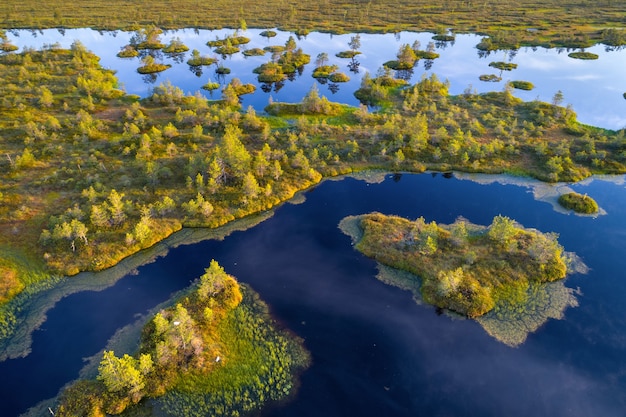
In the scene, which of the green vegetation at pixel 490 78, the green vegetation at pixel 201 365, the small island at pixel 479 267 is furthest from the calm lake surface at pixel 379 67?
the green vegetation at pixel 201 365

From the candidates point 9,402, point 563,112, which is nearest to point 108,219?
point 9,402

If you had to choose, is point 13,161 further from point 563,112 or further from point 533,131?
point 563,112

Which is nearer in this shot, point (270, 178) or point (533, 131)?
point (270, 178)

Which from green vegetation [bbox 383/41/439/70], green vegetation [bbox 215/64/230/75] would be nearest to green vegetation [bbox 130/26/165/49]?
green vegetation [bbox 215/64/230/75]

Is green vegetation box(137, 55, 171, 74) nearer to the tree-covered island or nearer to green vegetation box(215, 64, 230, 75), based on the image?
green vegetation box(215, 64, 230, 75)

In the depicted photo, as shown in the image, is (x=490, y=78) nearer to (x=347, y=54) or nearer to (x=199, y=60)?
(x=347, y=54)

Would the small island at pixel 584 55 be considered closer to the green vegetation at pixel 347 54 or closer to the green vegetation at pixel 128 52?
the green vegetation at pixel 347 54
